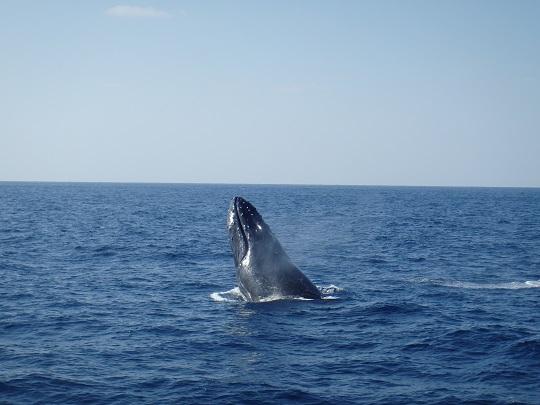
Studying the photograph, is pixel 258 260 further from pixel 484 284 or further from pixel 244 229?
pixel 484 284

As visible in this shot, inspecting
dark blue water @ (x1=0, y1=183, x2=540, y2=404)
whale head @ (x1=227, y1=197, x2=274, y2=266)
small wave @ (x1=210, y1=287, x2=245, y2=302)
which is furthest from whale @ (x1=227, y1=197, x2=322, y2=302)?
small wave @ (x1=210, y1=287, x2=245, y2=302)

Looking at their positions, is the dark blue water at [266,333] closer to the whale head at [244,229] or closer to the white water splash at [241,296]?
the white water splash at [241,296]

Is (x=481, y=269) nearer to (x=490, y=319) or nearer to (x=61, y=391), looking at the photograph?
(x=490, y=319)

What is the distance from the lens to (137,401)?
496 inches

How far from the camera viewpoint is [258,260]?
66.4ft

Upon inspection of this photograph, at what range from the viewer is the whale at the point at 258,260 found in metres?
20.3

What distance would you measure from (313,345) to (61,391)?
6.91m

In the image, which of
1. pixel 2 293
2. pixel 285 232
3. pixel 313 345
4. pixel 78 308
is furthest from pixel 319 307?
pixel 285 232

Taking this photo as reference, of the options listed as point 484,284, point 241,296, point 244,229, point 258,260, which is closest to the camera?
point 258,260

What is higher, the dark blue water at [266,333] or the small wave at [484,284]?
the small wave at [484,284]

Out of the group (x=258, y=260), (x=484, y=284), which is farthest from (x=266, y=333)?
(x=484, y=284)

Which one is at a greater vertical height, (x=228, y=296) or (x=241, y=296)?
(x=241, y=296)

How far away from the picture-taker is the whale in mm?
20328

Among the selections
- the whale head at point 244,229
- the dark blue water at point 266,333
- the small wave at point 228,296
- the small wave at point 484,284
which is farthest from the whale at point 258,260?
the small wave at point 484,284
